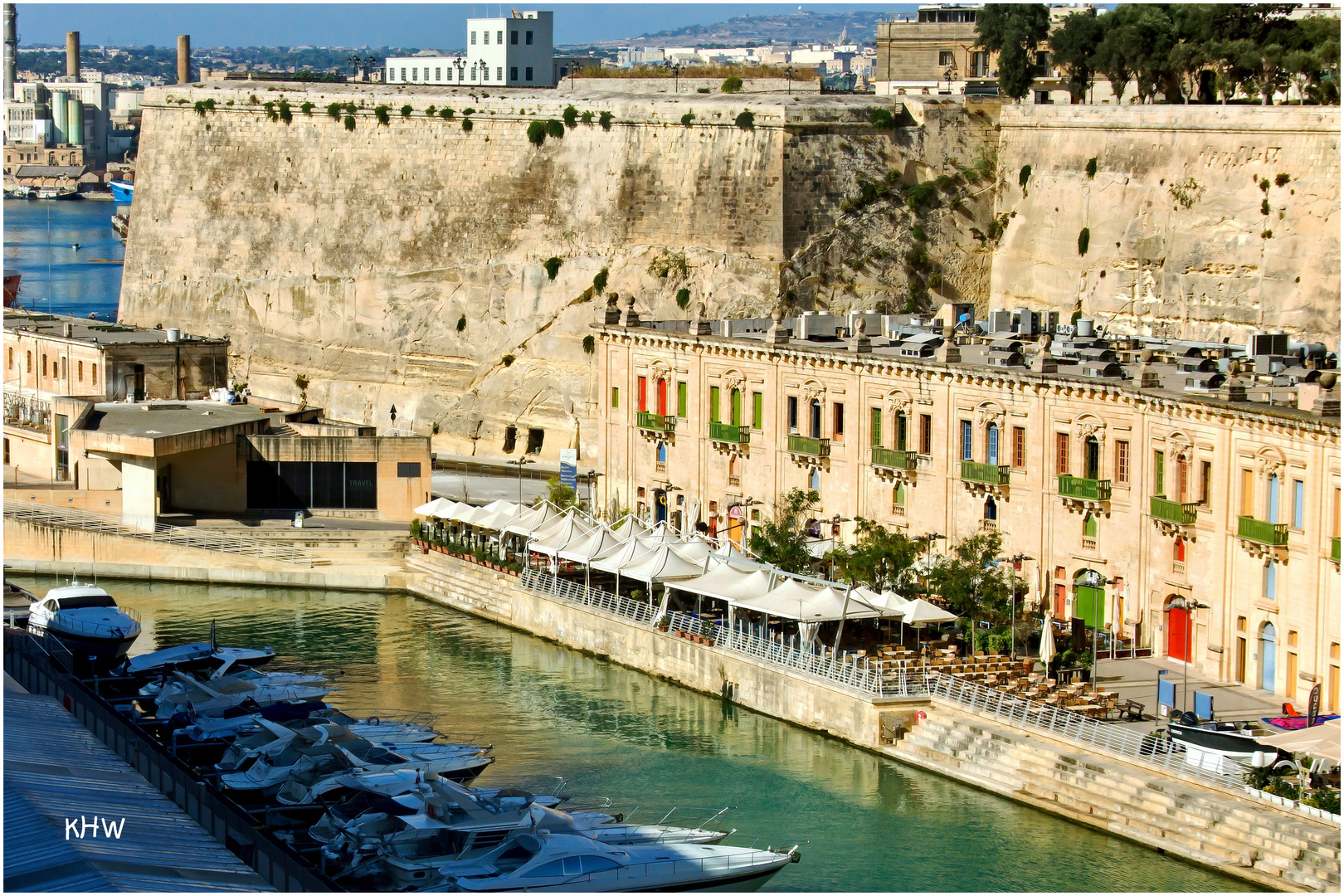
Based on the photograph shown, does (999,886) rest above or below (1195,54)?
below

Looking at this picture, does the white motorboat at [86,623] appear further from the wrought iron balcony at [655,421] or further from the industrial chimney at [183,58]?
the industrial chimney at [183,58]

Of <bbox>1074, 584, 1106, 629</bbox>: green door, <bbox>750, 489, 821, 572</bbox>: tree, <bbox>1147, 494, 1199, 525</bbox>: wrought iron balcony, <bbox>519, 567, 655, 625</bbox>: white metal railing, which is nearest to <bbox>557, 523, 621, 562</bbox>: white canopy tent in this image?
<bbox>519, 567, 655, 625</bbox>: white metal railing

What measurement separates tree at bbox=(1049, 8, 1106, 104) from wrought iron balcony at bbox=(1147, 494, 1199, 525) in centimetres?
2899

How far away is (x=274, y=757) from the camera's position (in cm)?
3173

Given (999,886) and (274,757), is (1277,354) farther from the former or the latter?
(274,757)

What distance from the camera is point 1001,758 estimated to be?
33.5 meters

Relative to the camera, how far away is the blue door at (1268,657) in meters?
35.9

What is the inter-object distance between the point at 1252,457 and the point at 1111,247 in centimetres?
2293

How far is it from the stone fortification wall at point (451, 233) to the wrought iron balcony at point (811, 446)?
41.7 feet

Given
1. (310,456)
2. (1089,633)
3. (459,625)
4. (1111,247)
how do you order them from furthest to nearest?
1. (1111,247)
2. (310,456)
3. (459,625)
4. (1089,633)

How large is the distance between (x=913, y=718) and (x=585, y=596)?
10312mm

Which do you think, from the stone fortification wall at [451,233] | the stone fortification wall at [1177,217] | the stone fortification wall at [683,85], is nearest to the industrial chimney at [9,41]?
the stone fortification wall at [451,233]

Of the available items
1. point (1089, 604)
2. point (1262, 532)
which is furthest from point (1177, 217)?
point (1262, 532)

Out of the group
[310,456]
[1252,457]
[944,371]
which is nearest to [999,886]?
[1252,457]
